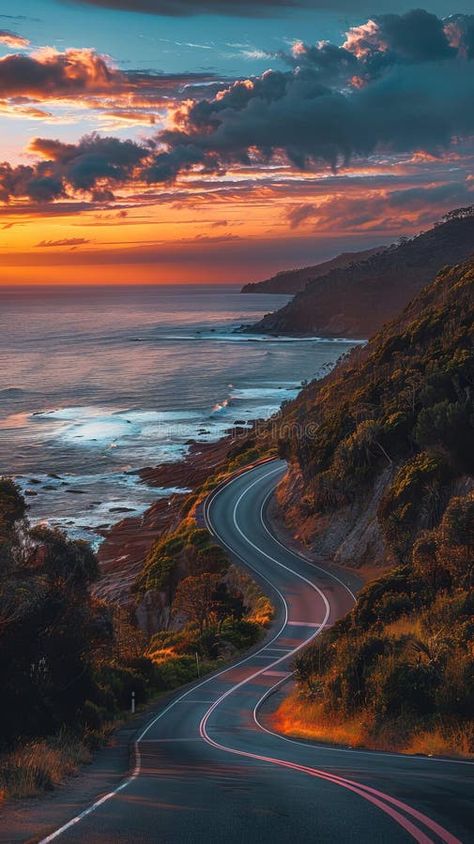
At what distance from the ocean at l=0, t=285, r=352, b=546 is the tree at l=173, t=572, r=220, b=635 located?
18.4 metres

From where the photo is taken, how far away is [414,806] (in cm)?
825

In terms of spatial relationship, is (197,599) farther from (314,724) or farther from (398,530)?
(314,724)

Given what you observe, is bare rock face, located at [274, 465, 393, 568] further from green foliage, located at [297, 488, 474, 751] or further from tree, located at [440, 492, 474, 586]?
tree, located at [440, 492, 474, 586]

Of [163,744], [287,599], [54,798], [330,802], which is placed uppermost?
[330,802]

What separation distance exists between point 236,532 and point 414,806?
1487 inches

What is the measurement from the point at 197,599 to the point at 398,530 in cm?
964

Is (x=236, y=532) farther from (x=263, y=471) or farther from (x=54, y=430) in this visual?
(x=54, y=430)

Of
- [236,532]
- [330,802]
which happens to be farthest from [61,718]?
[236,532]

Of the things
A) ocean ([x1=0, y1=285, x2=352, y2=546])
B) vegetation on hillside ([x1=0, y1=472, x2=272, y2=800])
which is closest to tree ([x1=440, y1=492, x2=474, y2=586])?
vegetation on hillside ([x1=0, y1=472, x2=272, y2=800])

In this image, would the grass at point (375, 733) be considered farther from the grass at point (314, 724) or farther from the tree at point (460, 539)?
the tree at point (460, 539)

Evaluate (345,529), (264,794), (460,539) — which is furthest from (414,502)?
(264,794)

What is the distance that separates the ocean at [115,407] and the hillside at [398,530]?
60.5ft

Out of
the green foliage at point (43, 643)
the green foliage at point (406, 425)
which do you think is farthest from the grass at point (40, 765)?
the green foliage at point (406, 425)

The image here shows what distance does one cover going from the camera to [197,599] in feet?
115
